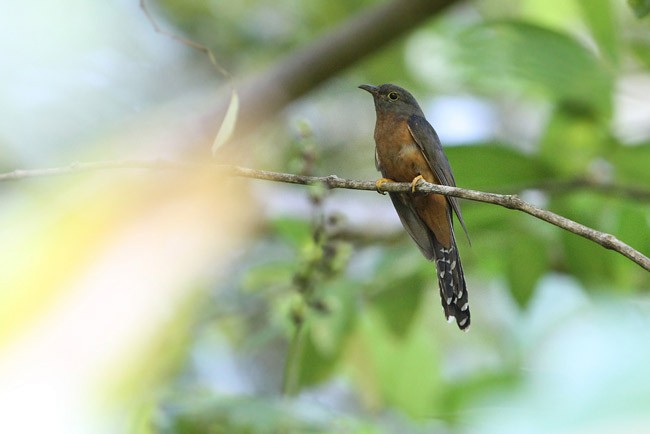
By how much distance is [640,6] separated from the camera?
1.80 metres

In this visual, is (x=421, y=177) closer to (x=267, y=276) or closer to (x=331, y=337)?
(x=331, y=337)

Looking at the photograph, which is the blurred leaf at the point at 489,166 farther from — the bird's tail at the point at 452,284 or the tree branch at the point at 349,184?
the tree branch at the point at 349,184

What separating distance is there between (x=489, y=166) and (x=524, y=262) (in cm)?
40

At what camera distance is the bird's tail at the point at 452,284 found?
2324 millimetres

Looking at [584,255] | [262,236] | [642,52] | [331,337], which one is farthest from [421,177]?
[262,236]

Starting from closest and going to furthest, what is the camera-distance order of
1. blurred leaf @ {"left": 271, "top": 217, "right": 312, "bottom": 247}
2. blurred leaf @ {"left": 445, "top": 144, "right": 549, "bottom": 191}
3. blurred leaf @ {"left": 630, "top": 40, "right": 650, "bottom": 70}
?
1. blurred leaf @ {"left": 445, "top": 144, "right": 549, "bottom": 191}
2. blurred leaf @ {"left": 630, "top": 40, "right": 650, "bottom": 70}
3. blurred leaf @ {"left": 271, "top": 217, "right": 312, "bottom": 247}

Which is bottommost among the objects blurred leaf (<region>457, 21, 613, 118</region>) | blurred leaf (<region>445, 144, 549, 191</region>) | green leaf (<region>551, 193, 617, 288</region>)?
green leaf (<region>551, 193, 617, 288</region>)

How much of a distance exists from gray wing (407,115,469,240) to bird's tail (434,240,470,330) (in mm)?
185

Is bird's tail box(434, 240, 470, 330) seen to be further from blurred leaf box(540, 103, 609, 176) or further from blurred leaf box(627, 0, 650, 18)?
blurred leaf box(627, 0, 650, 18)

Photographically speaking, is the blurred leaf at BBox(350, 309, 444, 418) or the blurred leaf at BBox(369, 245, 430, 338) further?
the blurred leaf at BBox(350, 309, 444, 418)

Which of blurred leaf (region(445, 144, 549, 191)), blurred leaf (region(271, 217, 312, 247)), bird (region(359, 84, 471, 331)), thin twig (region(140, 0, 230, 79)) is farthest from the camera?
blurred leaf (region(271, 217, 312, 247))

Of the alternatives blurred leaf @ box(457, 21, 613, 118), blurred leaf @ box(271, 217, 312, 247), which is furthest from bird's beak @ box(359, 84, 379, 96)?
blurred leaf @ box(271, 217, 312, 247)

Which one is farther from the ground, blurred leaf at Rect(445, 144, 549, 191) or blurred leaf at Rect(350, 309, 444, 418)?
blurred leaf at Rect(445, 144, 549, 191)

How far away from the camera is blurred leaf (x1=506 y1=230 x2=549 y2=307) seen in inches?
110
